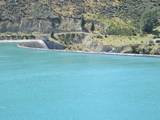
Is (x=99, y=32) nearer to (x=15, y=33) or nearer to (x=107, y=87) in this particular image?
(x=15, y=33)

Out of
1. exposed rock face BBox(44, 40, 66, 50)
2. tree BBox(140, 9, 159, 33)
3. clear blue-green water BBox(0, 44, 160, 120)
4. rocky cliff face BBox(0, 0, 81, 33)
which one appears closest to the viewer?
clear blue-green water BBox(0, 44, 160, 120)

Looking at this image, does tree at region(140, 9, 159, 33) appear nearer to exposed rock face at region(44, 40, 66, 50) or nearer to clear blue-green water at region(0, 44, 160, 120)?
exposed rock face at region(44, 40, 66, 50)

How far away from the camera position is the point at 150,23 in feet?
307

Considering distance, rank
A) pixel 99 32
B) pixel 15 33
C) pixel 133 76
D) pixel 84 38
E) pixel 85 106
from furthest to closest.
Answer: pixel 15 33 → pixel 99 32 → pixel 84 38 → pixel 133 76 → pixel 85 106

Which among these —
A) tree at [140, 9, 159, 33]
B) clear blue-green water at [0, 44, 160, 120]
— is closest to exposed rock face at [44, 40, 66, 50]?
clear blue-green water at [0, 44, 160, 120]

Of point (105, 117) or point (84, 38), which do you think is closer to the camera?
point (105, 117)

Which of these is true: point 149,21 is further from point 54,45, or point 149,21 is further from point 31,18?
point 31,18

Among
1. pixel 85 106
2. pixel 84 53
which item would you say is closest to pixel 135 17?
pixel 84 53

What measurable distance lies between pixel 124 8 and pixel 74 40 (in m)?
18.7

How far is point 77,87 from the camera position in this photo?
183ft

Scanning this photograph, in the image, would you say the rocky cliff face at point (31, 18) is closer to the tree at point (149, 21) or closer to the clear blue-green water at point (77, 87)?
the tree at point (149, 21)

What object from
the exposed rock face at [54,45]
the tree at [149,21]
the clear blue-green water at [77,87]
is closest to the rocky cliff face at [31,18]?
the exposed rock face at [54,45]

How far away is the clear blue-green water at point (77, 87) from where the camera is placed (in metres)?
43.6

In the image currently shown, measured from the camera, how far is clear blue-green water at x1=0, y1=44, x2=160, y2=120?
43.6 metres
